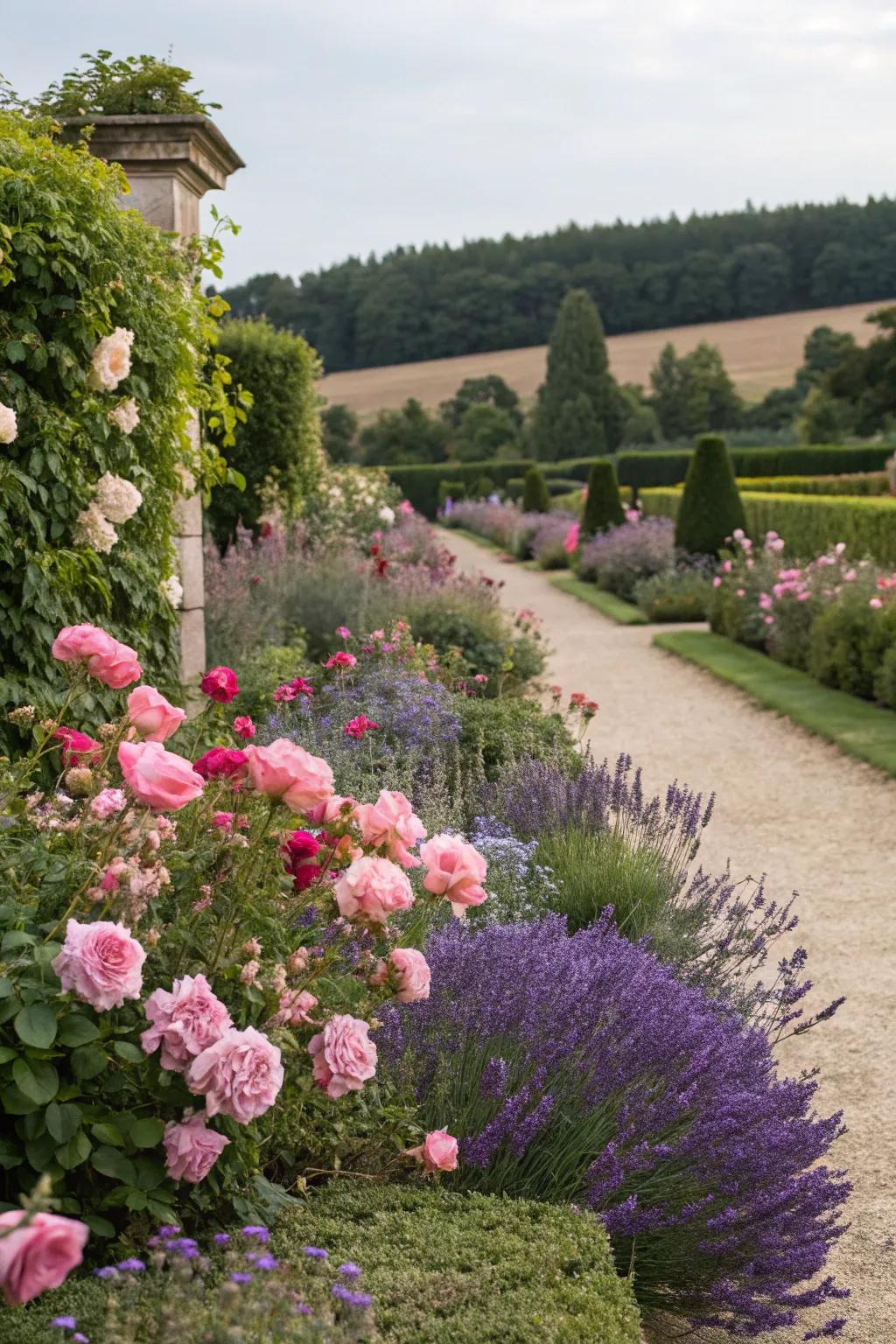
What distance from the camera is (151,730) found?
2.09m

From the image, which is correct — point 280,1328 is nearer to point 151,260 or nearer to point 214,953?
point 214,953

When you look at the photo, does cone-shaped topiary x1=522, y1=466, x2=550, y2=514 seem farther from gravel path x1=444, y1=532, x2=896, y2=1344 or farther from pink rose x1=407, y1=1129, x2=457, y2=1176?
pink rose x1=407, y1=1129, x2=457, y2=1176

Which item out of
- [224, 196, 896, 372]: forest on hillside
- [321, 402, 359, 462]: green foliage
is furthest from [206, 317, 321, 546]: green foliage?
[224, 196, 896, 372]: forest on hillside

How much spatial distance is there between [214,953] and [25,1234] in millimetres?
932

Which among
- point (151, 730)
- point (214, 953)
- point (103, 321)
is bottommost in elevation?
point (214, 953)

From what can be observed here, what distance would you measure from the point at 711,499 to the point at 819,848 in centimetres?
1022

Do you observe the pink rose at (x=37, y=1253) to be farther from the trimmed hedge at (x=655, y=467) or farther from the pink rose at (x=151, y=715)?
the trimmed hedge at (x=655, y=467)

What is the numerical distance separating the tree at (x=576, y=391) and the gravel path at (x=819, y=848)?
34.9 meters

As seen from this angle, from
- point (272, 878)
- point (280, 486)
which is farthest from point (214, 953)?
point (280, 486)

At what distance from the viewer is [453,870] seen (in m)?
2.07

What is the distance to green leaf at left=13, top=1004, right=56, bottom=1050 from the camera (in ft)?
5.58

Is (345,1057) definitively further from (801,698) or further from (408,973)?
(801,698)

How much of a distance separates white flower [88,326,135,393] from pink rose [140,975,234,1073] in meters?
2.73

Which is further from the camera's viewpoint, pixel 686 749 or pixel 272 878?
pixel 686 749
